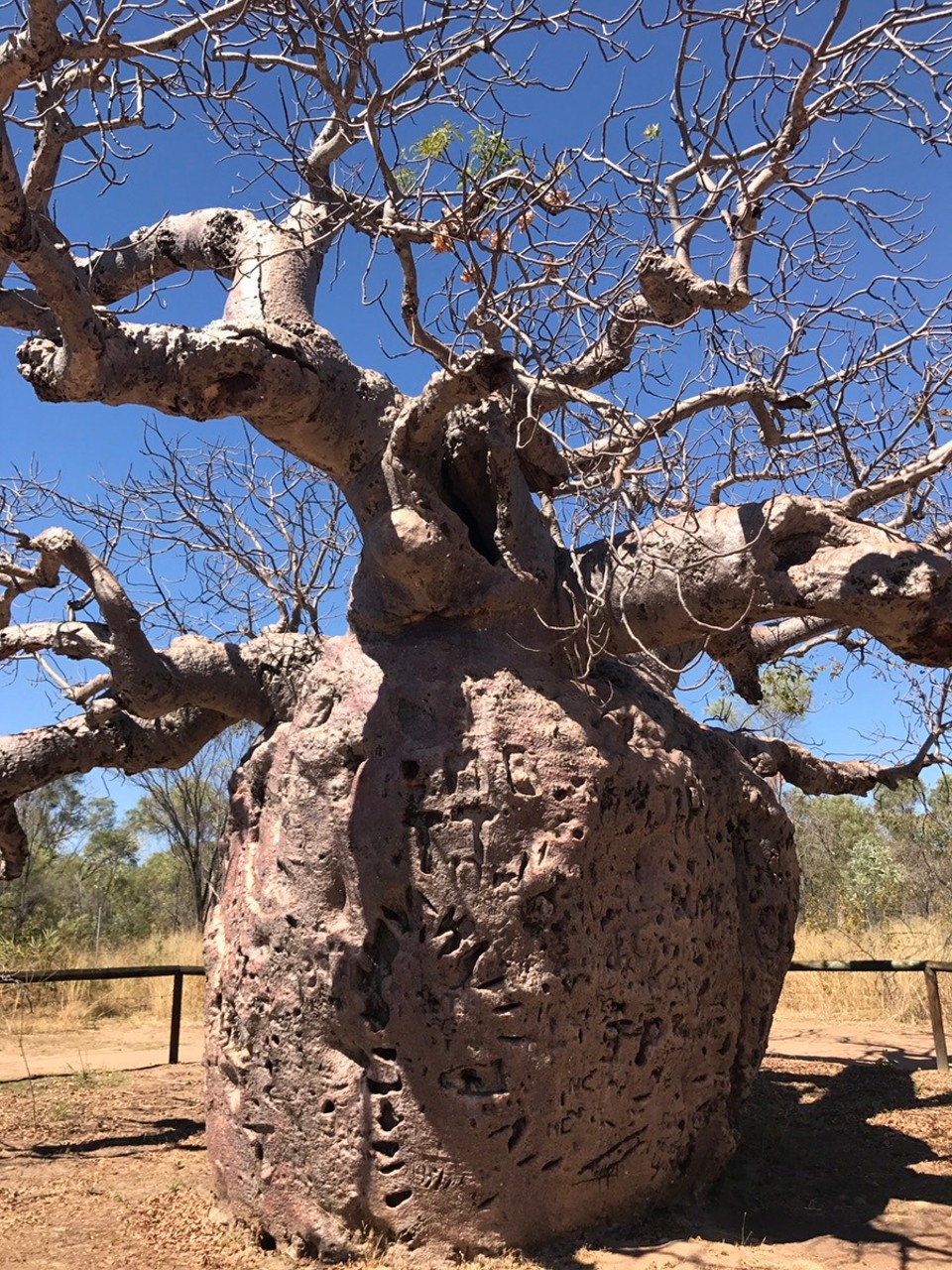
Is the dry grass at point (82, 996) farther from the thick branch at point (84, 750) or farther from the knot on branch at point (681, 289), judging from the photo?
the knot on branch at point (681, 289)

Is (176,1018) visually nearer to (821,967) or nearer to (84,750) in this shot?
(84,750)

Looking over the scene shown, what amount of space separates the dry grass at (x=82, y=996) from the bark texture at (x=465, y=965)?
6.04 metres

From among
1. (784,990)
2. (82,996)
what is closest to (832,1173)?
(784,990)

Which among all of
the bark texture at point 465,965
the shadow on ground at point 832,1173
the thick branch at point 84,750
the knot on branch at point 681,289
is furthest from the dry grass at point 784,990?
the knot on branch at point 681,289

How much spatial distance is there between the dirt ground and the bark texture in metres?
0.22

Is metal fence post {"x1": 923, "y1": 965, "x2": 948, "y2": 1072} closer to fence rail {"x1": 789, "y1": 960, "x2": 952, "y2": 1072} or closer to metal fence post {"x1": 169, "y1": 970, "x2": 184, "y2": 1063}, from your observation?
fence rail {"x1": 789, "y1": 960, "x2": 952, "y2": 1072}

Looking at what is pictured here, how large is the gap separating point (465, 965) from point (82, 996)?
8.34 m

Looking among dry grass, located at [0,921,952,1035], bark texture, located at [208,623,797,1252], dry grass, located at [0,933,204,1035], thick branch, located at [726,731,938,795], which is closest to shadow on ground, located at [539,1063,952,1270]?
bark texture, located at [208,623,797,1252]

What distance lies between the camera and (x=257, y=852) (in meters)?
4.32

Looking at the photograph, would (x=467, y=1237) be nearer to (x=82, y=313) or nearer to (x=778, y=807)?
(x=778, y=807)

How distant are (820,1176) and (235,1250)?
104 inches

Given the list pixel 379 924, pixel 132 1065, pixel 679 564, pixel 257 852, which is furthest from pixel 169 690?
pixel 132 1065

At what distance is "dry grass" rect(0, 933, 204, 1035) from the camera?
9.65m

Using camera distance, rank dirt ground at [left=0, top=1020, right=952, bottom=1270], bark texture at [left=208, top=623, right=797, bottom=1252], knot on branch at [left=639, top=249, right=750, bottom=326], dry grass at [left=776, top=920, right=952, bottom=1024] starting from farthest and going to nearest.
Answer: dry grass at [left=776, top=920, right=952, bottom=1024]
dirt ground at [left=0, top=1020, right=952, bottom=1270]
bark texture at [left=208, top=623, right=797, bottom=1252]
knot on branch at [left=639, top=249, right=750, bottom=326]
